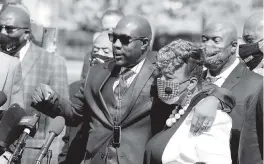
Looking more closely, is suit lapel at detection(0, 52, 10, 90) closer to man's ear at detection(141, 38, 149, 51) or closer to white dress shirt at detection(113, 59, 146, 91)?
white dress shirt at detection(113, 59, 146, 91)

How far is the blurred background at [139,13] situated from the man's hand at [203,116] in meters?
4.24

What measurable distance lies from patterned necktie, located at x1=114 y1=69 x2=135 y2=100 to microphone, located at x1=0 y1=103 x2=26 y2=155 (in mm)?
771

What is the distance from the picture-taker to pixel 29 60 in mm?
6797

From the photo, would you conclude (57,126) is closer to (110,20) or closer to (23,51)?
(23,51)

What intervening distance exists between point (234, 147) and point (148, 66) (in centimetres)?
101

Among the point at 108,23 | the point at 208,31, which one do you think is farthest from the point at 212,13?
the point at 208,31

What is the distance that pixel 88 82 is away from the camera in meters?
5.18

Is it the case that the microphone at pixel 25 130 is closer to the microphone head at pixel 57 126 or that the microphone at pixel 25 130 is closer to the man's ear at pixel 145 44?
the microphone head at pixel 57 126

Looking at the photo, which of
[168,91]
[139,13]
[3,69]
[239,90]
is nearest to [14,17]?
[3,69]

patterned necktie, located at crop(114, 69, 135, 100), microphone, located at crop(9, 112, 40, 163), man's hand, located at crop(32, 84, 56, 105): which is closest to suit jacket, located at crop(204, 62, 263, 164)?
patterned necktie, located at crop(114, 69, 135, 100)

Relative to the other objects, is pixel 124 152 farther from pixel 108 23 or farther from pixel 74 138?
pixel 108 23

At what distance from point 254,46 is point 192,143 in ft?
5.93

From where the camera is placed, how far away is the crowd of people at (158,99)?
4055 mm

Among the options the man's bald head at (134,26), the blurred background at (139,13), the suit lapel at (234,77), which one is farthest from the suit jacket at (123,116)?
the blurred background at (139,13)
